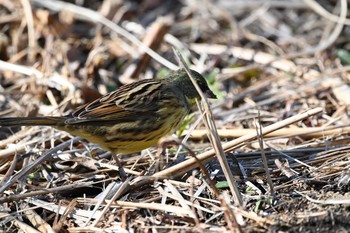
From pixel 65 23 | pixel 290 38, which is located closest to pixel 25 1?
pixel 65 23

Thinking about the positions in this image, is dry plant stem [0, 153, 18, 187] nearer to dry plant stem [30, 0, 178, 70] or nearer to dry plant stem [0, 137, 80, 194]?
dry plant stem [0, 137, 80, 194]

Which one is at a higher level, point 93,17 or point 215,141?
point 93,17

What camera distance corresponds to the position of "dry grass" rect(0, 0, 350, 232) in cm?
354

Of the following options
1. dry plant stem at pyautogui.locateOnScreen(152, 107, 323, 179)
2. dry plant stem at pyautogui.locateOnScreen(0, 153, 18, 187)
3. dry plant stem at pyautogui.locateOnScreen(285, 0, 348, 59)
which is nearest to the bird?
dry plant stem at pyautogui.locateOnScreen(0, 153, 18, 187)

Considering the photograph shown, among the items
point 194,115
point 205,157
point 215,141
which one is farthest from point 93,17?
point 215,141

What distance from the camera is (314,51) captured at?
632 centimetres

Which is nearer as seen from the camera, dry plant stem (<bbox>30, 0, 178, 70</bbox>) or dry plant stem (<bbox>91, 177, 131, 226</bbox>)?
dry plant stem (<bbox>91, 177, 131, 226</bbox>)

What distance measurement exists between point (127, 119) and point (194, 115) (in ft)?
2.98

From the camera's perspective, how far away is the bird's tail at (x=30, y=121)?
12.9 ft

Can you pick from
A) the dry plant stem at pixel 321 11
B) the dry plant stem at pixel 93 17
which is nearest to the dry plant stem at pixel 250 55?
the dry plant stem at pixel 93 17

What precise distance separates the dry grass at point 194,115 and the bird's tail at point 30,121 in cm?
21

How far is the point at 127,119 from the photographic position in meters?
4.31

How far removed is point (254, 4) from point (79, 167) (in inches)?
152

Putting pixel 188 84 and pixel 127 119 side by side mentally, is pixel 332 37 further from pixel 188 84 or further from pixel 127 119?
pixel 127 119
